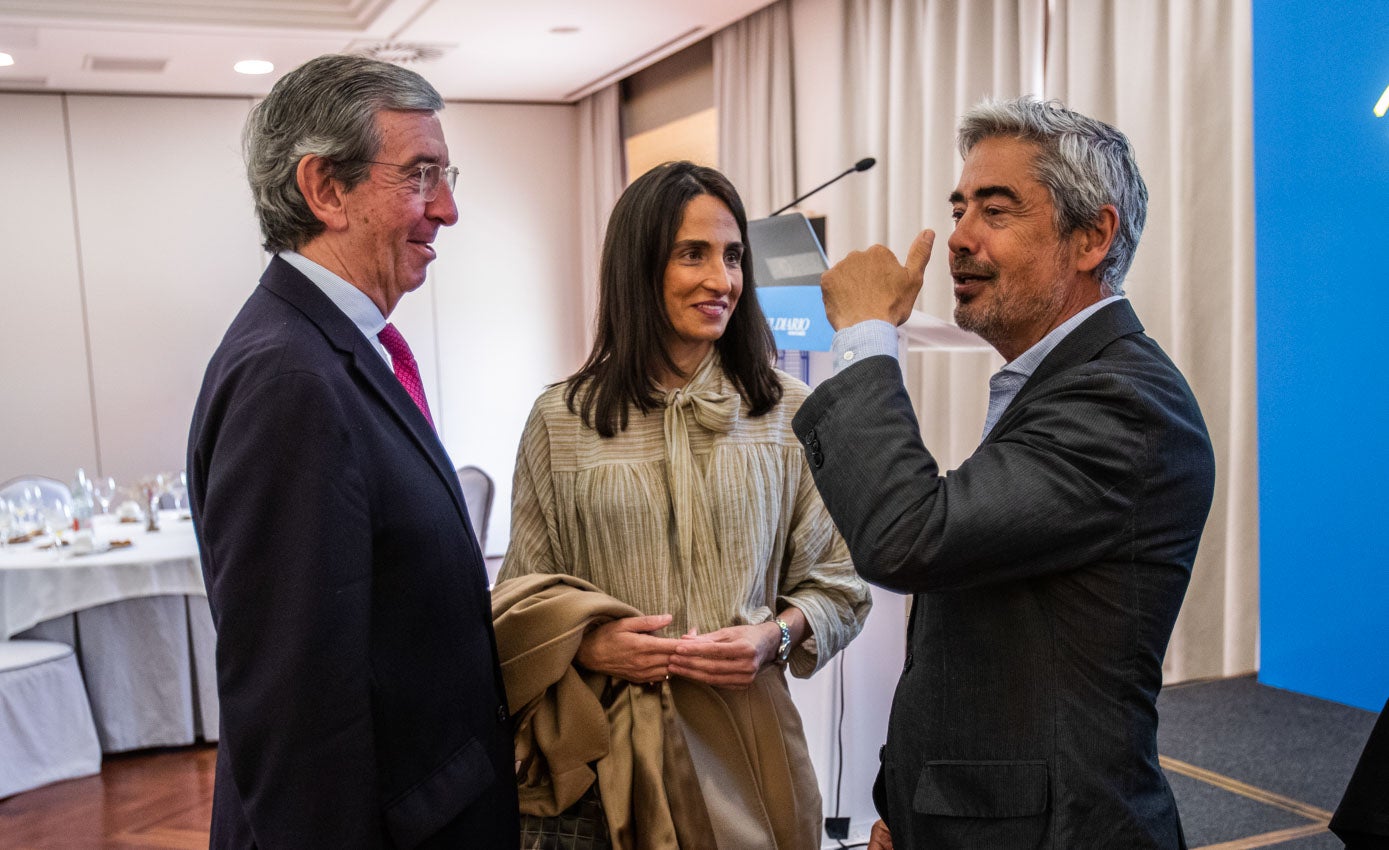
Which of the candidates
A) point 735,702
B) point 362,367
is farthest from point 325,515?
point 735,702

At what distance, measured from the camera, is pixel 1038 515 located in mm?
1203

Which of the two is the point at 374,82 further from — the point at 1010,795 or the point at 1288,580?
A: the point at 1288,580

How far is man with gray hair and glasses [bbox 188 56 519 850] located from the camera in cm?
117

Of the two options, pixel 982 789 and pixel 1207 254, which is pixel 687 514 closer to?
pixel 982 789

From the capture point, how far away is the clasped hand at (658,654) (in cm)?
172

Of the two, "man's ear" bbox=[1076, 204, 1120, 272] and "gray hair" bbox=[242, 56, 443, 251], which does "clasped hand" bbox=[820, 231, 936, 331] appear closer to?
"man's ear" bbox=[1076, 204, 1120, 272]

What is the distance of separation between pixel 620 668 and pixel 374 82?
0.91 meters

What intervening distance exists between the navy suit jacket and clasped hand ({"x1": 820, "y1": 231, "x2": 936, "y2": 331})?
0.55 m

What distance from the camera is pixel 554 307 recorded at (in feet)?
30.2

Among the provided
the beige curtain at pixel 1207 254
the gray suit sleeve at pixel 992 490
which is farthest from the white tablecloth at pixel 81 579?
the gray suit sleeve at pixel 992 490

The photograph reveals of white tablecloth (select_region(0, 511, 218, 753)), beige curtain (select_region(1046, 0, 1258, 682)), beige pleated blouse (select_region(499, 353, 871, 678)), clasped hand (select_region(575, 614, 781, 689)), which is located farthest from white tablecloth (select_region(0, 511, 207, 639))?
beige curtain (select_region(1046, 0, 1258, 682))

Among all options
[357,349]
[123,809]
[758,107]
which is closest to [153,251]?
[758,107]

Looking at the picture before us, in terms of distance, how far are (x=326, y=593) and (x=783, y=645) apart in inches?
35.1

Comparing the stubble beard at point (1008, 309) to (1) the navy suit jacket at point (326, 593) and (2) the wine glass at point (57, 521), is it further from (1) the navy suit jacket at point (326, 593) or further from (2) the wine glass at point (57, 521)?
(2) the wine glass at point (57, 521)
